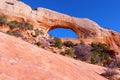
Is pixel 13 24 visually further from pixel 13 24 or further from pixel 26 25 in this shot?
pixel 26 25

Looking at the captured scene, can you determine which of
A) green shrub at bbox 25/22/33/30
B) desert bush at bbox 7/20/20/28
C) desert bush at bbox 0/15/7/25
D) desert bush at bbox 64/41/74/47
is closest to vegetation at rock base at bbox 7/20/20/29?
desert bush at bbox 7/20/20/28

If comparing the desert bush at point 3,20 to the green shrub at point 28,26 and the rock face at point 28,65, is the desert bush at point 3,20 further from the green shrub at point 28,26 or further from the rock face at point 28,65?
the rock face at point 28,65

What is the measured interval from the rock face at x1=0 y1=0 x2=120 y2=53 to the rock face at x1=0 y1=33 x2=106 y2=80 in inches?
1112

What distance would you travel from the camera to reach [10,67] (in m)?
7.68

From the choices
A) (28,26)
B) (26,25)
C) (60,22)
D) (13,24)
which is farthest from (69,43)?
(13,24)

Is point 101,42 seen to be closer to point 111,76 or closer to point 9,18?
point 9,18

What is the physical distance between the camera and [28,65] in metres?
8.21

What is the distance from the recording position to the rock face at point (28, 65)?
752 centimetres

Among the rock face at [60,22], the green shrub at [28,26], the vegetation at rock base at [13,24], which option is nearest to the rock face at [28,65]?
the vegetation at rock base at [13,24]

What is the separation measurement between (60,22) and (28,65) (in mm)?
35516

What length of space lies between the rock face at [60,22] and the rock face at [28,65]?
1112 inches

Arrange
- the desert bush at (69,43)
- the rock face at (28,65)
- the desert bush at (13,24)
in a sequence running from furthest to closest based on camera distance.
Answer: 1. the desert bush at (69,43)
2. the desert bush at (13,24)
3. the rock face at (28,65)

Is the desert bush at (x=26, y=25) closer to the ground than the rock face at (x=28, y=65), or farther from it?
farther from it

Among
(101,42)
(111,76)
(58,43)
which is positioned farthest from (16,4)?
(111,76)
